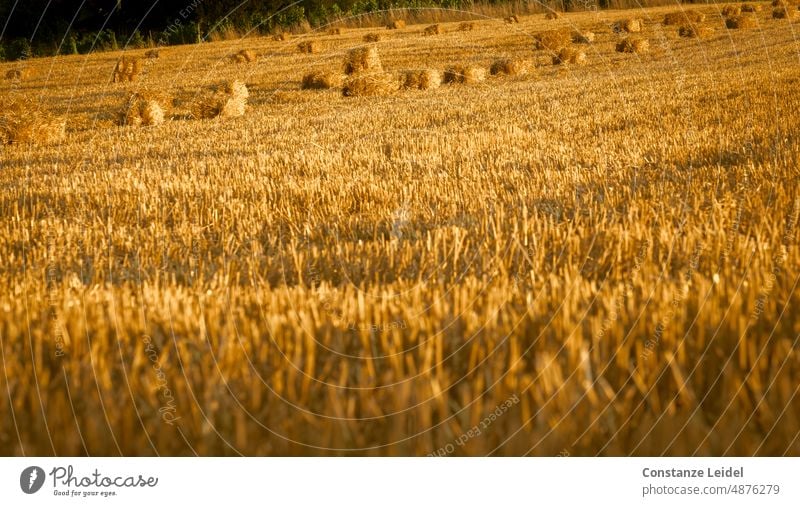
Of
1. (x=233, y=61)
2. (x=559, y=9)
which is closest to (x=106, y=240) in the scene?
(x=233, y=61)

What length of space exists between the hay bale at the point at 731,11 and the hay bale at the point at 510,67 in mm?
12824

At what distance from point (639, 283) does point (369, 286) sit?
117 cm

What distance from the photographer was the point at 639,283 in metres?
3.20

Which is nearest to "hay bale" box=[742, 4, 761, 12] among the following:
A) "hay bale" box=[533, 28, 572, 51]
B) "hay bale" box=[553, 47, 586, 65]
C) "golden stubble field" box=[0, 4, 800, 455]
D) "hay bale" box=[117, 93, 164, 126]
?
"hay bale" box=[533, 28, 572, 51]

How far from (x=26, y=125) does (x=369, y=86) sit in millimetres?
6464

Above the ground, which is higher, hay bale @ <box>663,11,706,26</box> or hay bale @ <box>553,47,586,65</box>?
hay bale @ <box>663,11,706,26</box>

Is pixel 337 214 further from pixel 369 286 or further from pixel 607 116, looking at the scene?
pixel 607 116

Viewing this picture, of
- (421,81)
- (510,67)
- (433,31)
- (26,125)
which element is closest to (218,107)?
(26,125)

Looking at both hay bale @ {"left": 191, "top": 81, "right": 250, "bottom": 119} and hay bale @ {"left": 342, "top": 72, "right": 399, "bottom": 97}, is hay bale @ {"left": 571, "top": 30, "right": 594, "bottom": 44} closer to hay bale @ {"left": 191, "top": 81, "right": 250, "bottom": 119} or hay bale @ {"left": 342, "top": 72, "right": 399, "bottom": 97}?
hay bale @ {"left": 342, "top": 72, "right": 399, "bottom": 97}

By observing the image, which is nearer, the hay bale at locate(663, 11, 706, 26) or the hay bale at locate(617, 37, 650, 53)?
the hay bale at locate(617, 37, 650, 53)

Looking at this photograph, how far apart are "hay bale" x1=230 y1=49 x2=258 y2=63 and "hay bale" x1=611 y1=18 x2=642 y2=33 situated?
12123 millimetres

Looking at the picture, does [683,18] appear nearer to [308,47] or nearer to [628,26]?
[628,26]

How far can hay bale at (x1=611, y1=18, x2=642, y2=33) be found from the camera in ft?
86.8

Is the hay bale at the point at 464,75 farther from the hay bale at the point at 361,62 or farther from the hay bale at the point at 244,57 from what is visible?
the hay bale at the point at 244,57
